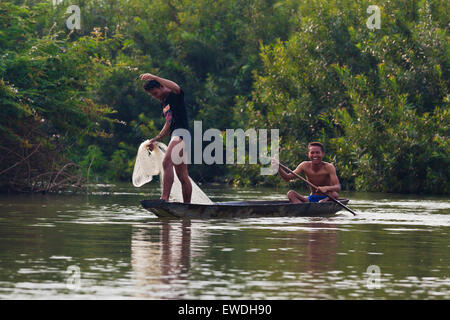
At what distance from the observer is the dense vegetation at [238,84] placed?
26094 millimetres

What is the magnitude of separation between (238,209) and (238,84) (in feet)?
89.9

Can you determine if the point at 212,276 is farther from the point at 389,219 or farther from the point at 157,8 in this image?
the point at 157,8

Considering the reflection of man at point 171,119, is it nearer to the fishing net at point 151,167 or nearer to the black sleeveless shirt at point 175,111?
the black sleeveless shirt at point 175,111

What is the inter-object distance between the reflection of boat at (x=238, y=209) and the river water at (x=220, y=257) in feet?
0.61

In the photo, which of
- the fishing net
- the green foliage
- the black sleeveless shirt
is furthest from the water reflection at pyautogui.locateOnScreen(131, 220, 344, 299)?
the green foliage

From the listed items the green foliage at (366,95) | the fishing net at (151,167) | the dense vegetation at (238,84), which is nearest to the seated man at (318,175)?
the fishing net at (151,167)

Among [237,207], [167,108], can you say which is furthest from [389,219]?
[167,108]

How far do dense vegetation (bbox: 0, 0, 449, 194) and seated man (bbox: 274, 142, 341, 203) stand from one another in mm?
7689

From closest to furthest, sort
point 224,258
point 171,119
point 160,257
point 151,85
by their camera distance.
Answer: point 160,257, point 224,258, point 151,85, point 171,119

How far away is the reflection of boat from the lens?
16484mm

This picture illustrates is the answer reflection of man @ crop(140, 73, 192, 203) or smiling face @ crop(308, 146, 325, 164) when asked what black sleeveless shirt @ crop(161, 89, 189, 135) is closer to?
reflection of man @ crop(140, 73, 192, 203)

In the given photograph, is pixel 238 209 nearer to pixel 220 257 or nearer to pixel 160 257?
pixel 220 257

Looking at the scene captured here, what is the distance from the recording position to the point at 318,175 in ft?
63.7

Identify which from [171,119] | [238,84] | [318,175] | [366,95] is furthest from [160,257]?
[238,84]
